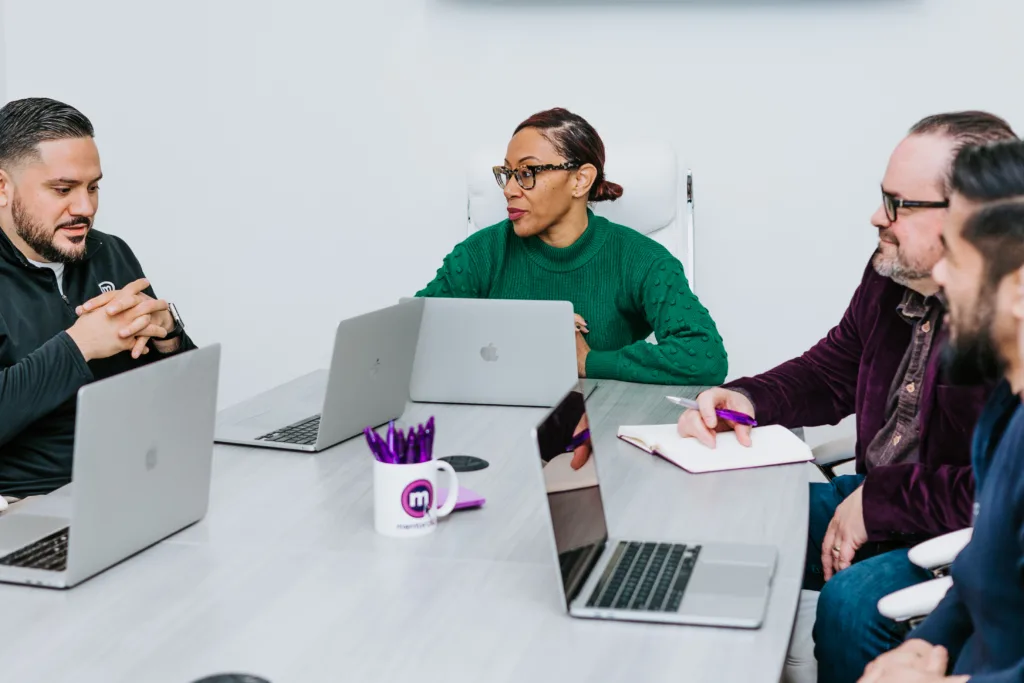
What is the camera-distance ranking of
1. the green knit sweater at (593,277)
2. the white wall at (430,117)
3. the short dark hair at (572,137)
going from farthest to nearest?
the white wall at (430,117) → the short dark hair at (572,137) → the green knit sweater at (593,277)

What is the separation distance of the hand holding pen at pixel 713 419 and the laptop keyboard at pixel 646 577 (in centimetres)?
48

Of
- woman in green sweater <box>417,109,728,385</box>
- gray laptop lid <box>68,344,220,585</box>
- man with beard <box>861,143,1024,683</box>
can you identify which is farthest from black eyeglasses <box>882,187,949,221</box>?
gray laptop lid <box>68,344,220,585</box>

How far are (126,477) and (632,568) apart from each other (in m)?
0.61

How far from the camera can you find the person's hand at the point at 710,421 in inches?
77.6

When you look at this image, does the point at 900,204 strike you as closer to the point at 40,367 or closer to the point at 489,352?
the point at 489,352

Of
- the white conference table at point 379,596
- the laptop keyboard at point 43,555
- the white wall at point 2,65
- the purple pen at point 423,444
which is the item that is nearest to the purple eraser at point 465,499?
the white conference table at point 379,596

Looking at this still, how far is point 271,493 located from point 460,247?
1.19 m

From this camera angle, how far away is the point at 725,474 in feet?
6.09

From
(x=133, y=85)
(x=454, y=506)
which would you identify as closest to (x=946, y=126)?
(x=454, y=506)

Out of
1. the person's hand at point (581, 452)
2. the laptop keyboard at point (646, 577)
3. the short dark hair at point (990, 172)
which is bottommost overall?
the laptop keyboard at point (646, 577)

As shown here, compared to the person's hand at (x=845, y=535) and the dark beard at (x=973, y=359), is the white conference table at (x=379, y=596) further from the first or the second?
the dark beard at (x=973, y=359)

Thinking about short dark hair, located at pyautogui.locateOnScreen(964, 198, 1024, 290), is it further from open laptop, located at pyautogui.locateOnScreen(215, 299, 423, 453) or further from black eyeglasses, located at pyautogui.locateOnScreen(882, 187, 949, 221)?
open laptop, located at pyautogui.locateOnScreen(215, 299, 423, 453)

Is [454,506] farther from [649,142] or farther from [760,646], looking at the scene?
[649,142]

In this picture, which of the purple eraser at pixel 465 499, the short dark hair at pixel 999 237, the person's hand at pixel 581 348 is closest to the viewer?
the short dark hair at pixel 999 237
